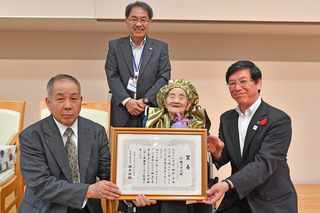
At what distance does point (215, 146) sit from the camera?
6.80 ft

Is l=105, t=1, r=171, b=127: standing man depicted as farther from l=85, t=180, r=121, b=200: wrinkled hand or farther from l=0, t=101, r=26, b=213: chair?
l=85, t=180, r=121, b=200: wrinkled hand

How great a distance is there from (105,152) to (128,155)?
24 cm

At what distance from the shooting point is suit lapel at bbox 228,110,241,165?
204 cm

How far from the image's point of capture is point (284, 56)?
4.06 metres

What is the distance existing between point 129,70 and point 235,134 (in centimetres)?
116

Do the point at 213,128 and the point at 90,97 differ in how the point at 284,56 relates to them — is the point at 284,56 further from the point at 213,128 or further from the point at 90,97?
the point at 90,97

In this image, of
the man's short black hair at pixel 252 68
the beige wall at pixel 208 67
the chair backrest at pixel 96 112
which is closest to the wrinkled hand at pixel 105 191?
the man's short black hair at pixel 252 68

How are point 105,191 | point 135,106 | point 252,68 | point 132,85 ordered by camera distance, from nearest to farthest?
point 105,191
point 252,68
point 135,106
point 132,85

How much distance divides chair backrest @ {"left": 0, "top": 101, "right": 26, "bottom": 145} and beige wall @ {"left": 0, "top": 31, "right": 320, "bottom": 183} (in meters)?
1.24

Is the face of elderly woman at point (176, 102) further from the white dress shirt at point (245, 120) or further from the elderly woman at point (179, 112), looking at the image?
the white dress shirt at point (245, 120)

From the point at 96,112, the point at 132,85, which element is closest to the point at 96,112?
the point at 96,112

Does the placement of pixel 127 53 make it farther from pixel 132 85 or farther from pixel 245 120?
pixel 245 120

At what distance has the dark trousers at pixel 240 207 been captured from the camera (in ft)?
6.64

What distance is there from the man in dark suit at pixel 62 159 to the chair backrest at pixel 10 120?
3.48ft
